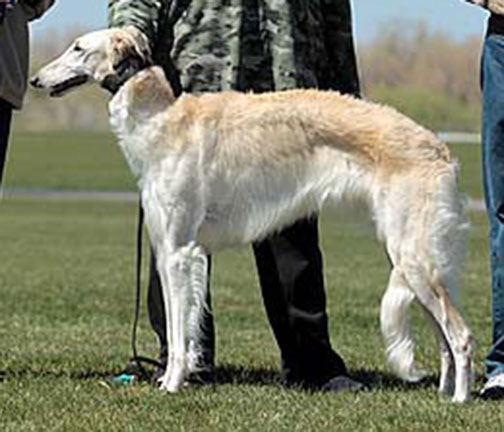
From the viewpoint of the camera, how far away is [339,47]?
865 centimetres

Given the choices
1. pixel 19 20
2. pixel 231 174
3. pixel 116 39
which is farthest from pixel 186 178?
pixel 19 20

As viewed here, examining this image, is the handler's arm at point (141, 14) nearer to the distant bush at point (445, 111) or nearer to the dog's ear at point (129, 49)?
the dog's ear at point (129, 49)

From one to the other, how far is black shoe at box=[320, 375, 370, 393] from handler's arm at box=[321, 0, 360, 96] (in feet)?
5.95

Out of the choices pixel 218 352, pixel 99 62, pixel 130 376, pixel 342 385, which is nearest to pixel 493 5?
pixel 99 62

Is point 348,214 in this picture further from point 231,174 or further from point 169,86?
point 169,86

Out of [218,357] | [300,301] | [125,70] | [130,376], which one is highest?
[125,70]

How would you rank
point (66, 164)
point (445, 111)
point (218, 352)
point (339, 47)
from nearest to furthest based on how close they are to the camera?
point (339, 47) < point (218, 352) < point (66, 164) < point (445, 111)

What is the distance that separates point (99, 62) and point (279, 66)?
1.11 m

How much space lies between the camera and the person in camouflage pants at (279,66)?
27.2ft

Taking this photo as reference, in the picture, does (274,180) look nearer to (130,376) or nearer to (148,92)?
(148,92)

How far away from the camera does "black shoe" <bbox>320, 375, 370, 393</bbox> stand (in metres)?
8.24

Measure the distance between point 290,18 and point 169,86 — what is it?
0.85 m

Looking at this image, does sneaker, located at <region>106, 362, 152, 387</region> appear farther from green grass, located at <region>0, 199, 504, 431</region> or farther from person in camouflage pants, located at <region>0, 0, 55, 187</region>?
person in camouflage pants, located at <region>0, 0, 55, 187</region>

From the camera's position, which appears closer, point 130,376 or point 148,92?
point 148,92
